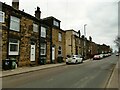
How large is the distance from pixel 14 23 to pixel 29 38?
366 centimetres

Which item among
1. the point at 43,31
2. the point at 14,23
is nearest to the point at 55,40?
the point at 43,31

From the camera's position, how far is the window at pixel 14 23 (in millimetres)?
24098

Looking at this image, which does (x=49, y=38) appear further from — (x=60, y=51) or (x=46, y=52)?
(x=60, y=51)

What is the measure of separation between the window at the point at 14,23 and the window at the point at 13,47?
1.38m

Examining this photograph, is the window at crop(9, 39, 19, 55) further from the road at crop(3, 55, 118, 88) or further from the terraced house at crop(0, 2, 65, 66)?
the road at crop(3, 55, 118, 88)

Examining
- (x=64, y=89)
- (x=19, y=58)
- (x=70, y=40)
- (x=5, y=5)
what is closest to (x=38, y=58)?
(x=19, y=58)

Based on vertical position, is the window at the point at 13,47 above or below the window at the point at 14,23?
below

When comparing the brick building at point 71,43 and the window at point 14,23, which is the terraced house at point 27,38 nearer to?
the window at point 14,23

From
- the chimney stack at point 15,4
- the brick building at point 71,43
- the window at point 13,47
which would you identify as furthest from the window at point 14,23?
the brick building at point 71,43

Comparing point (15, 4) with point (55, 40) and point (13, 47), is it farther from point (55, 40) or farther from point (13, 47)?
point (55, 40)

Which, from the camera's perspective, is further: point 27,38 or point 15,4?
point 15,4

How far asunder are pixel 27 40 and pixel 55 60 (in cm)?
1048

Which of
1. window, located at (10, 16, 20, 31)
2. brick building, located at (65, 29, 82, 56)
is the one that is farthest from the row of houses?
brick building, located at (65, 29, 82, 56)

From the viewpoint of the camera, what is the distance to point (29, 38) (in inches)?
1087
